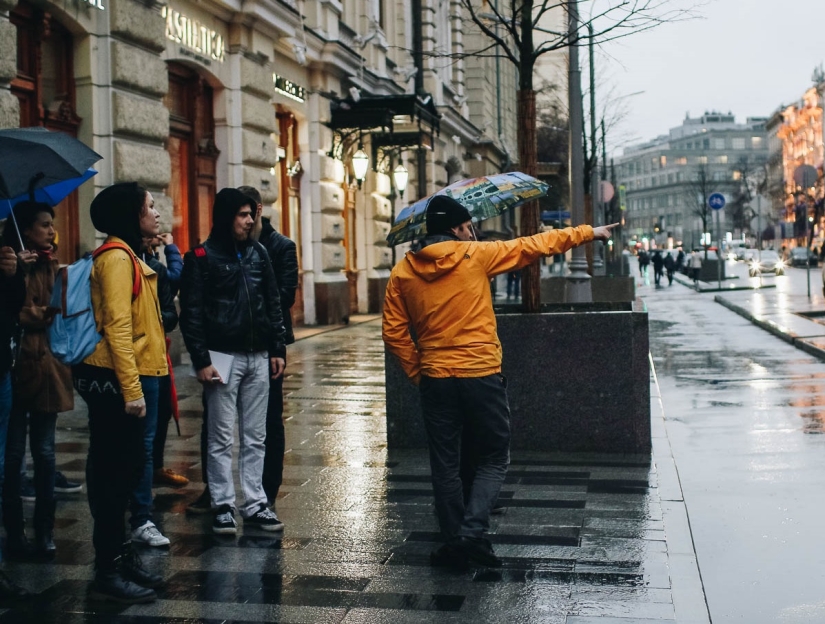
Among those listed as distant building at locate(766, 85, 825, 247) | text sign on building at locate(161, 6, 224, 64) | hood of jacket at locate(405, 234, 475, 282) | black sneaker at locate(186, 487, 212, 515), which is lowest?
black sneaker at locate(186, 487, 212, 515)

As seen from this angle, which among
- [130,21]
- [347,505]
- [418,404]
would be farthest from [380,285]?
[347,505]

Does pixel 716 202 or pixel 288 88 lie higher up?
pixel 288 88

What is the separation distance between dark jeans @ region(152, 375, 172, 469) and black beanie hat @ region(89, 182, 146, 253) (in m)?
1.71

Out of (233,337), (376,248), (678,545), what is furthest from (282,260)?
(376,248)

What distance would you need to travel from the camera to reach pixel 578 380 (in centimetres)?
845

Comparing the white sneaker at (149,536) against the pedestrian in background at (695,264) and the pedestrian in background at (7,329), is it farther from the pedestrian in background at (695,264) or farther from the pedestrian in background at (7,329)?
the pedestrian in background at (695,264)

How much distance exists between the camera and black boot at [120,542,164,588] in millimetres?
5305

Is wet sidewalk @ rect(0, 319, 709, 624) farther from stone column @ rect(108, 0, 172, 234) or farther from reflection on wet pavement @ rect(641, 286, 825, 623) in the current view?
stone column @ rect(108, 0, 172, 234)

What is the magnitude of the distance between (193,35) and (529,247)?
11.9 m

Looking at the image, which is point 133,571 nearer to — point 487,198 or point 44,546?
point 44,546

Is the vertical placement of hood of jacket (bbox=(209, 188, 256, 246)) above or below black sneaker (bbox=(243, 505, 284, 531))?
above

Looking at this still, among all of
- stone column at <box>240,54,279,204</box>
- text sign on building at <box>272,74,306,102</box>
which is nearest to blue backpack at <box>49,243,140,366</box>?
stone column at <box>240,54,279,204</box>

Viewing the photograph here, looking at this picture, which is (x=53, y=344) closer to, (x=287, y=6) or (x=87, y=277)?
(x=87, y=277)

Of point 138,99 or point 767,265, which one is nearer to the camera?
point 138,99
